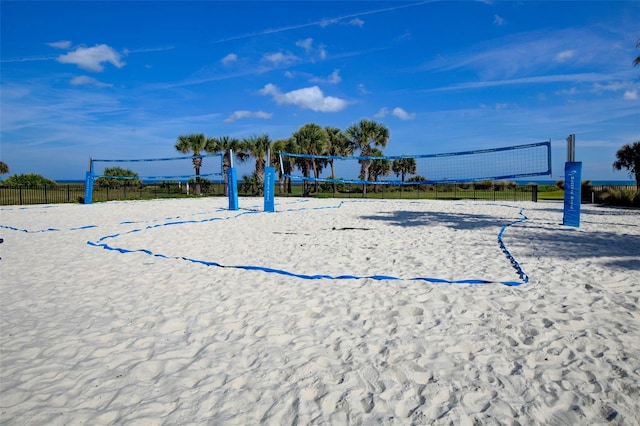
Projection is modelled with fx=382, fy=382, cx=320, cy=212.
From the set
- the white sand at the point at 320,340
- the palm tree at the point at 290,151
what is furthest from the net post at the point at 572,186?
the palm tree at the point at 290,151

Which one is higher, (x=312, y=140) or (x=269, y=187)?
(x=312, y=140)

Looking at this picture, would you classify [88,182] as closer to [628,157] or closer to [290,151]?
[290,151]

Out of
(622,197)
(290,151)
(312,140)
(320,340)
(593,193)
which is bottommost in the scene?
(320,340)

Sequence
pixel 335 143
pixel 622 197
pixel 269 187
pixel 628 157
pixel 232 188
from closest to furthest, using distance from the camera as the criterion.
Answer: pixel 269 187
pixel 232 188
pixel 622 197
pixel 628 157
pixel 335 143

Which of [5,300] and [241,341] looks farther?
[5,300]

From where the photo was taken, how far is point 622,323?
289 centimetres

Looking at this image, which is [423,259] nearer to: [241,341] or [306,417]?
[241,341]

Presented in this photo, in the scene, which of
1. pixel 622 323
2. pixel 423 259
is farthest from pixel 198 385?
pixel 423 259

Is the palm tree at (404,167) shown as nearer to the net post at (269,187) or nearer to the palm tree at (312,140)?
the palm tree at (312,140)

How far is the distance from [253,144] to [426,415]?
2776 centimetres

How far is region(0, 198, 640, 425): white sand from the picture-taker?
77.0 inches

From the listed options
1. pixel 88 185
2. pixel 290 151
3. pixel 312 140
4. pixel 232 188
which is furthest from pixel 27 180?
pixel 232 188

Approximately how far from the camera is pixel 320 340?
2721 millimetres

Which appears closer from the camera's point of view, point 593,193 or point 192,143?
point 593,193
